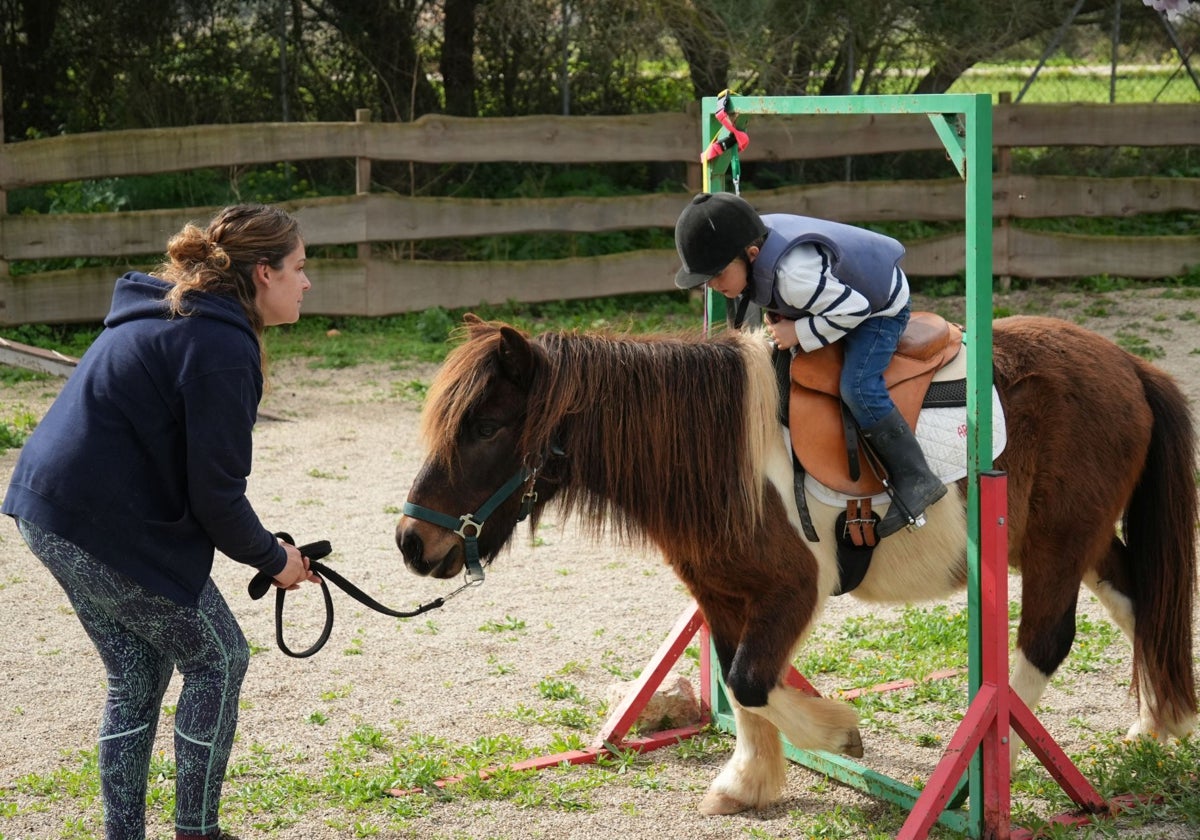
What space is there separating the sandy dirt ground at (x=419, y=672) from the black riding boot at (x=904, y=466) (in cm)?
71

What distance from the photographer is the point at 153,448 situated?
9.01ft

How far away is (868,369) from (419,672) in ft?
7.22

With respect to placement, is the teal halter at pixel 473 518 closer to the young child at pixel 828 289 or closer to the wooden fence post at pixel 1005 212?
the young child at pixel 828 289

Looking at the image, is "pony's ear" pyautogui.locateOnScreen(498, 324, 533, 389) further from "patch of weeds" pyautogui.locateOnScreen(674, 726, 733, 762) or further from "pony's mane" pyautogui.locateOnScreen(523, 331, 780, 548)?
"patch of weeds" pyautogui.locateOnScreen(674, 726, 733, 762)

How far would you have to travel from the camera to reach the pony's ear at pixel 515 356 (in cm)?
305

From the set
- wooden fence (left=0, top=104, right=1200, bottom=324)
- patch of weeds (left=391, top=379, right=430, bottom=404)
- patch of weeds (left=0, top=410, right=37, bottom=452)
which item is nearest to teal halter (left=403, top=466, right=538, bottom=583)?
patch of weeds (left=0, top=410, right=37, bottom=452)

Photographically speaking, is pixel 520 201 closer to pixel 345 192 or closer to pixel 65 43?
pixel 345 192

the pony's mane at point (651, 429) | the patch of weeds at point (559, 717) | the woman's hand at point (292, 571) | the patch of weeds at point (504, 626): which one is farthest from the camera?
the patch of weeds at point (504, 626)

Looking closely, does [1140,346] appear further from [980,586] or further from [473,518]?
[473,518]

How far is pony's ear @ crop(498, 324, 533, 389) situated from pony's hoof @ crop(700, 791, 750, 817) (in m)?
1.31

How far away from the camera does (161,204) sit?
35.1ft

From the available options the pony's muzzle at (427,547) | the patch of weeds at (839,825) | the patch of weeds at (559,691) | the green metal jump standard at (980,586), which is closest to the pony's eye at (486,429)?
the pony's muzzle at (427,547)

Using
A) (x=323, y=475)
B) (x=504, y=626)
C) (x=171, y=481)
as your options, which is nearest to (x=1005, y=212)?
(x=323, y=475)

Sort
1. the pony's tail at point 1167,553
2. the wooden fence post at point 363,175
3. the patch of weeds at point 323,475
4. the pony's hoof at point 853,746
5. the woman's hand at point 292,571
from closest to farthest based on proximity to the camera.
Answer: the woman's hand at point 292,571, the pony's hoof at point 853,746, the pony's tail at point 1167,553, the patch of weeds at point 323,475, the wooden fence post at point 363,175
